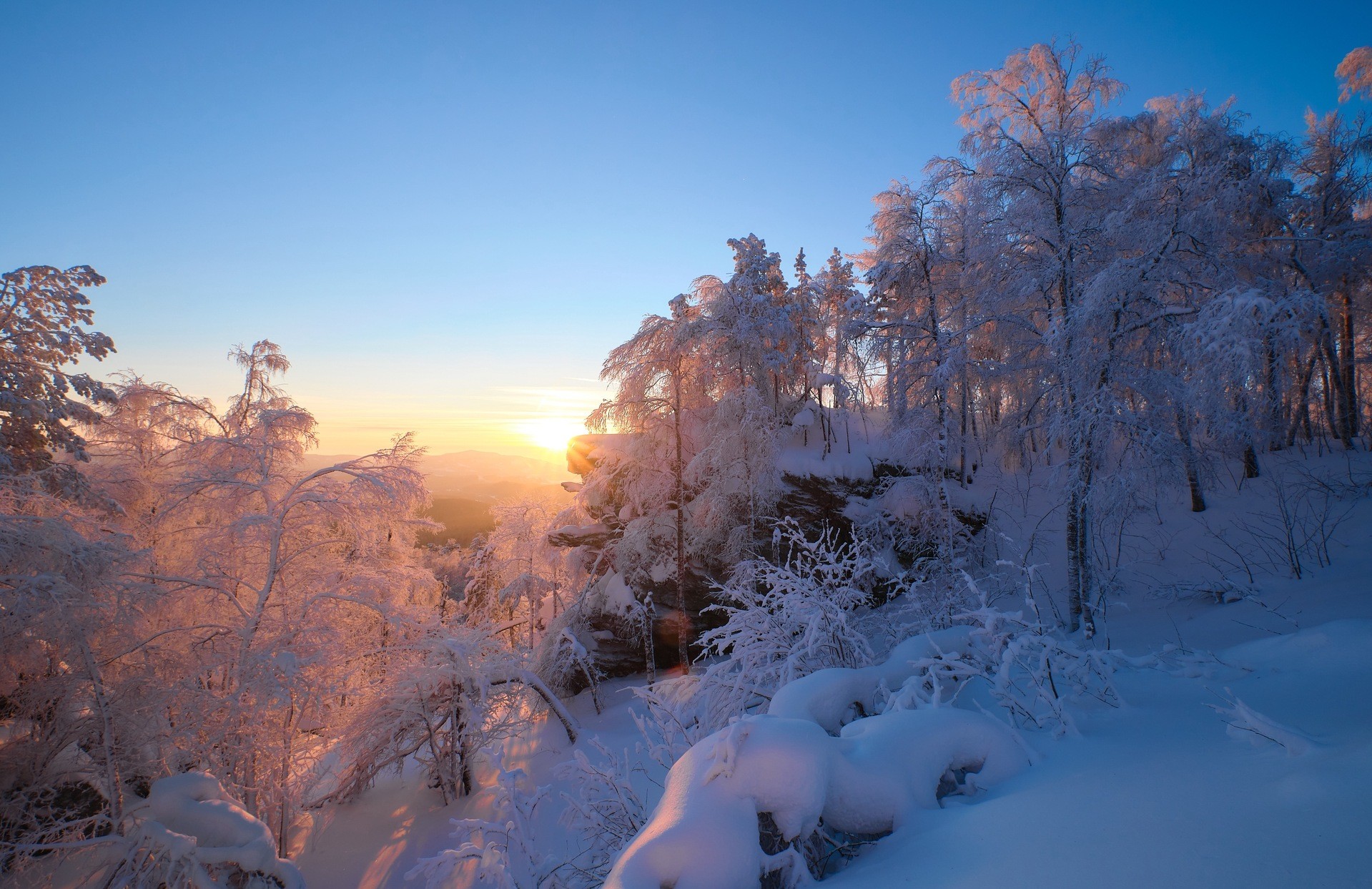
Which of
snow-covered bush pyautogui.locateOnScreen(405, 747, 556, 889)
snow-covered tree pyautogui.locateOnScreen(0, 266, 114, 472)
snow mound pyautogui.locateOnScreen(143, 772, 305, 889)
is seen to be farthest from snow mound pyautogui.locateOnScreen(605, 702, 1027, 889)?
snow-covered tree pyautogui.locateOnScreen(0, 266, 114, 472)

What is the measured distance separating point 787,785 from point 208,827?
9071 mm

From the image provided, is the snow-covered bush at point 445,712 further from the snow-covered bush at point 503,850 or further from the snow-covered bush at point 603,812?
the snow-covered bush at point 603,812

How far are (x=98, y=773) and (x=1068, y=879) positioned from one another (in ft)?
38.6

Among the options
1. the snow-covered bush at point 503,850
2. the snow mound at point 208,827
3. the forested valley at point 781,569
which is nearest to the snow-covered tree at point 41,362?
the forested valley at point 781,569

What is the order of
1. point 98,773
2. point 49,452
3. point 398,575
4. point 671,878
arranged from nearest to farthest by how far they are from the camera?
point 671,878 → point 98,773 → point 49,452 → point 398,575

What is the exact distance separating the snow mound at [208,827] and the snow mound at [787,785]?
794cm

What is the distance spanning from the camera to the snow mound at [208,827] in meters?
7.06

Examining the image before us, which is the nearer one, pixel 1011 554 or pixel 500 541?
pixel 1011 554

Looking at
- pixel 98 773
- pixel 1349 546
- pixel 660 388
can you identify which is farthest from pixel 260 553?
pixel 1349 546

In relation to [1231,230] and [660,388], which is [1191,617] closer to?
[1231,230]

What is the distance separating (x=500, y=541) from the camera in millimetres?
18359

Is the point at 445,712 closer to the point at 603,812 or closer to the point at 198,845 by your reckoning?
the point at 198,845

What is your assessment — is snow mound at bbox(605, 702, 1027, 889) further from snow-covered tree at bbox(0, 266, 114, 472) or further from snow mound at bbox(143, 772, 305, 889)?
snow-covered tree at bbox(0, 266, 114, 472)

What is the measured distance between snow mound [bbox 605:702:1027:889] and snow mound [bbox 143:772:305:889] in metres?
7.94
